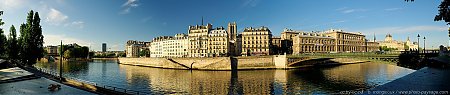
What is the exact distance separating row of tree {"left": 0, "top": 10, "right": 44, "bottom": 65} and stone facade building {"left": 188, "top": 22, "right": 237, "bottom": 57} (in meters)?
73.1

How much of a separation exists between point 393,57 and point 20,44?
79.1 metres

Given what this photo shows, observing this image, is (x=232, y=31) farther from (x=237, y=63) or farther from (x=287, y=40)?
(x=237, y=63)

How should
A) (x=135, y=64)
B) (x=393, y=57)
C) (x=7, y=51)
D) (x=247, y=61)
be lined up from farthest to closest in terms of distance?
(x=135, y=64), (x=247, y=61), (x=7, y=51), (x=393, y=57)

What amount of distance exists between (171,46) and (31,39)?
10011 cm

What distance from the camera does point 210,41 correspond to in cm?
13238

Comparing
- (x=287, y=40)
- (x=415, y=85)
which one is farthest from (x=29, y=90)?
(x=287, y=40)

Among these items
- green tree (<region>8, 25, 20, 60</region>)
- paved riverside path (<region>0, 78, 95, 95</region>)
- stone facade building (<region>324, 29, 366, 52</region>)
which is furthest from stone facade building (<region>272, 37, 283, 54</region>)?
paved riverside path (<region>0, 78, 95, 95</region>)

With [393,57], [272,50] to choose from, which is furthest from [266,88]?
[272,50]

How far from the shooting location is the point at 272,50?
5423 inches

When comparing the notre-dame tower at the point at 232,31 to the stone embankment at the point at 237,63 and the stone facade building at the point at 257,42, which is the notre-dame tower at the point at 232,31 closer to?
the stone facade building at the point at 257,42

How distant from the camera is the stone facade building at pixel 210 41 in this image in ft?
428

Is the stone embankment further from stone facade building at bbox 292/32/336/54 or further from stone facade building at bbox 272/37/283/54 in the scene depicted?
stone facade building at bbox 272/37/283/54

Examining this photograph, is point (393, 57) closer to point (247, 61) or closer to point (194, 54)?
point (247, 61)

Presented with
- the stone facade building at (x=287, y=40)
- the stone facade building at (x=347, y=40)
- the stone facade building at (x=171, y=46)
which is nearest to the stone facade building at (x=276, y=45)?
the stone facade building at (x=287, y=40)
